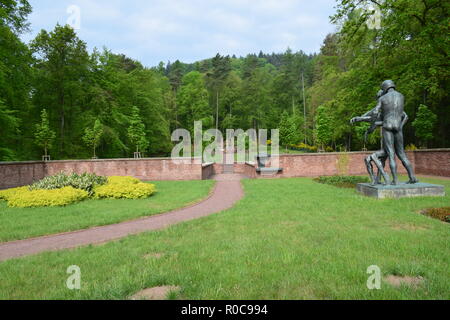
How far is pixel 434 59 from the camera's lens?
38.7 ft

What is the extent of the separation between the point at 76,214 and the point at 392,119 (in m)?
11.8

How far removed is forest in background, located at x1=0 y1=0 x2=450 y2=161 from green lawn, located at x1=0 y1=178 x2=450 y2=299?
10.7m

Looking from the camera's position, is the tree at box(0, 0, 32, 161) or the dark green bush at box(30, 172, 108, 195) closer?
the dark green bush at box(30, 172, 108, 195)

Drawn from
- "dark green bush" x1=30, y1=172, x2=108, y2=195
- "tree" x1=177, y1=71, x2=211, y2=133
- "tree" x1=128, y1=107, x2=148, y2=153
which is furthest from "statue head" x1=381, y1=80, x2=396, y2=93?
"tree" x1=177, y1=71, x2=211, y2=133

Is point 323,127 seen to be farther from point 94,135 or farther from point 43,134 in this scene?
point 43,134

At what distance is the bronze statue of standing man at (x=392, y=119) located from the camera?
369 inches

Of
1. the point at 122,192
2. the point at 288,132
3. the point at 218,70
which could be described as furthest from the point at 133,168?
the point at 218,70

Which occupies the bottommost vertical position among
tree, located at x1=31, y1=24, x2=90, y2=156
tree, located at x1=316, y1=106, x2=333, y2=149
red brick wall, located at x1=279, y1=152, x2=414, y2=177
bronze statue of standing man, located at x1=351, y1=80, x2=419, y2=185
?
red brick wall, located at x1=279, y1=152, x2=414, y2=177

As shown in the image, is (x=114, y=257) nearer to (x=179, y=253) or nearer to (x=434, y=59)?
(x=179, y=253)

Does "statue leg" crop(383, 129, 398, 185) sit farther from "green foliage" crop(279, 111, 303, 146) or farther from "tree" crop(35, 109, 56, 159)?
"green foliage" crop(279, 111, 303, 146)

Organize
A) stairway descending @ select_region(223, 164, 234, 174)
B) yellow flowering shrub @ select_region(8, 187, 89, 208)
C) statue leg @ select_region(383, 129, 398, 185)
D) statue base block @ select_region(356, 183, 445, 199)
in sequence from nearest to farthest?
statue base block @ select_region(356, 183, 445, 199) < statue leg @ select_region(383, 129, 398, 185) < yellow flowering shrub @ select_region(8, 187, 89, 208) < stairway descending @ select_region(223, 164, 234, 174)

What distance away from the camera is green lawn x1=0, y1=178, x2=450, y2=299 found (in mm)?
3152
